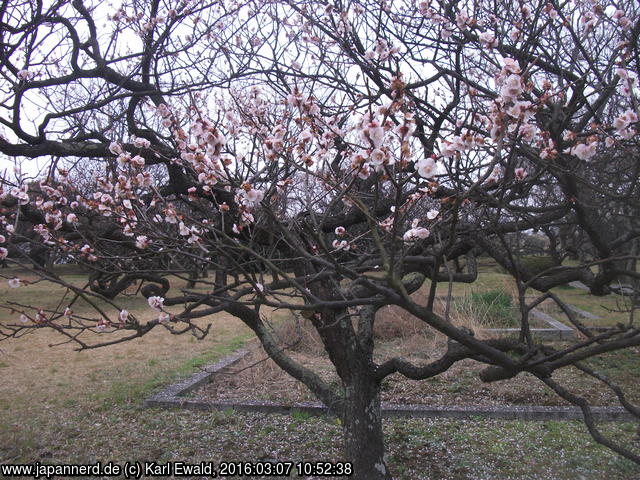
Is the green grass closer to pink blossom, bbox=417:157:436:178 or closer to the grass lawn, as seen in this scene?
the grass lawn

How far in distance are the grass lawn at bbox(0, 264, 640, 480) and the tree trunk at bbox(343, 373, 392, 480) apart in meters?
0.35

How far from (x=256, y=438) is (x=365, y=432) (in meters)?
1.21

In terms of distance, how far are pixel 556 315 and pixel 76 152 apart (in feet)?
29.1

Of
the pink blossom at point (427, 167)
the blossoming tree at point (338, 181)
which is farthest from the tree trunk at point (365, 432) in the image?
the pink blossom at point (427, 167)

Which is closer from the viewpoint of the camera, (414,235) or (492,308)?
(414,235)

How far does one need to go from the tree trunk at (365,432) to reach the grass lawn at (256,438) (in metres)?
0.35

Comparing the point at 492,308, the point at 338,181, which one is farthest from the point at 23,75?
the point at 492,308

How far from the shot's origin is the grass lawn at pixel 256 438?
3.17 m

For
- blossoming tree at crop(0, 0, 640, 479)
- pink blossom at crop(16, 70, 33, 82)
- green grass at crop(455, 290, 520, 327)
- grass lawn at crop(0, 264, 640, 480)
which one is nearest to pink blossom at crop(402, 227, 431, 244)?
blossoming tree at crop(0, 0, 640, 479)

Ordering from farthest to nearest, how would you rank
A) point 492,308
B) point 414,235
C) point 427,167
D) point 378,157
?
point 492,308, point 414,235, point 427,167, point 378,157

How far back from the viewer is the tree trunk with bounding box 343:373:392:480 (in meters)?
2.79

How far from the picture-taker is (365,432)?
2.83 meters

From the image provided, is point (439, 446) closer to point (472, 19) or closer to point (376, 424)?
point (376, 424)

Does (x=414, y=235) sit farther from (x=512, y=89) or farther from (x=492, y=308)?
(x=492, y=308)
